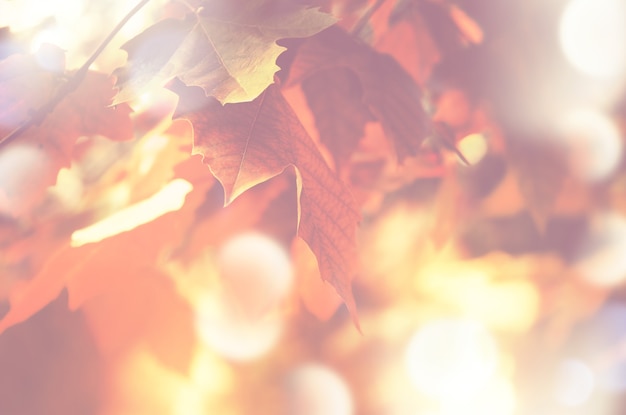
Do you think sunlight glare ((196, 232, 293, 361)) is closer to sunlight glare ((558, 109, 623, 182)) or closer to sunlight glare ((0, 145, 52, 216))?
sunlight glare ((0, 145, 52, 216))

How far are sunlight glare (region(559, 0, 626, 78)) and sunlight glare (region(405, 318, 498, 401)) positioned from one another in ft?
2.45

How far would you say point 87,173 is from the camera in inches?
49.8

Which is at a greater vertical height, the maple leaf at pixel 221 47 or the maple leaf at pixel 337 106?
the maple leaf at pixel 221 47

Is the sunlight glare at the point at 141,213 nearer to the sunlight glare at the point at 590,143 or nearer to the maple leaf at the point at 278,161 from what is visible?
the maple leaf at the point at 278,161

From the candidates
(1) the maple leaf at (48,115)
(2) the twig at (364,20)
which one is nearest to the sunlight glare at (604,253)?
(2) the twig at (364,20)

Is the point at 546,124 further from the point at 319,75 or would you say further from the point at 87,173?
the point at 87,173

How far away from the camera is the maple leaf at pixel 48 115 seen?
53cm

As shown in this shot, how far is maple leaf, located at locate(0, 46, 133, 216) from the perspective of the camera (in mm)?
529

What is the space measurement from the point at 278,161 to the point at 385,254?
3.14 feet

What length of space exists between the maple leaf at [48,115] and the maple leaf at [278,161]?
16 cm

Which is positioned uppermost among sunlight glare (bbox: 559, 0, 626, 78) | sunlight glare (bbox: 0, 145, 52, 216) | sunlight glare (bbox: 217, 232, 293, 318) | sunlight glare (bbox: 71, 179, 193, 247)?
sunlight glare (bbox: 0, 145, 52, 216)

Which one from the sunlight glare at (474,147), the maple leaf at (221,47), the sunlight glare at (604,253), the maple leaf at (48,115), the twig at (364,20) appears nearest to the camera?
the maple leaf at (221,47)

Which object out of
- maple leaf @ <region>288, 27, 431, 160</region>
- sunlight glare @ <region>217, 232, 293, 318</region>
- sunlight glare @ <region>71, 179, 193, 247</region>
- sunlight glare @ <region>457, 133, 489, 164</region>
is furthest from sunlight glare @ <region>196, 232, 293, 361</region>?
sunlight glare @ <region>457, 133, 489, 164</region>

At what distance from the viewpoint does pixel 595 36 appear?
3.05 ft
